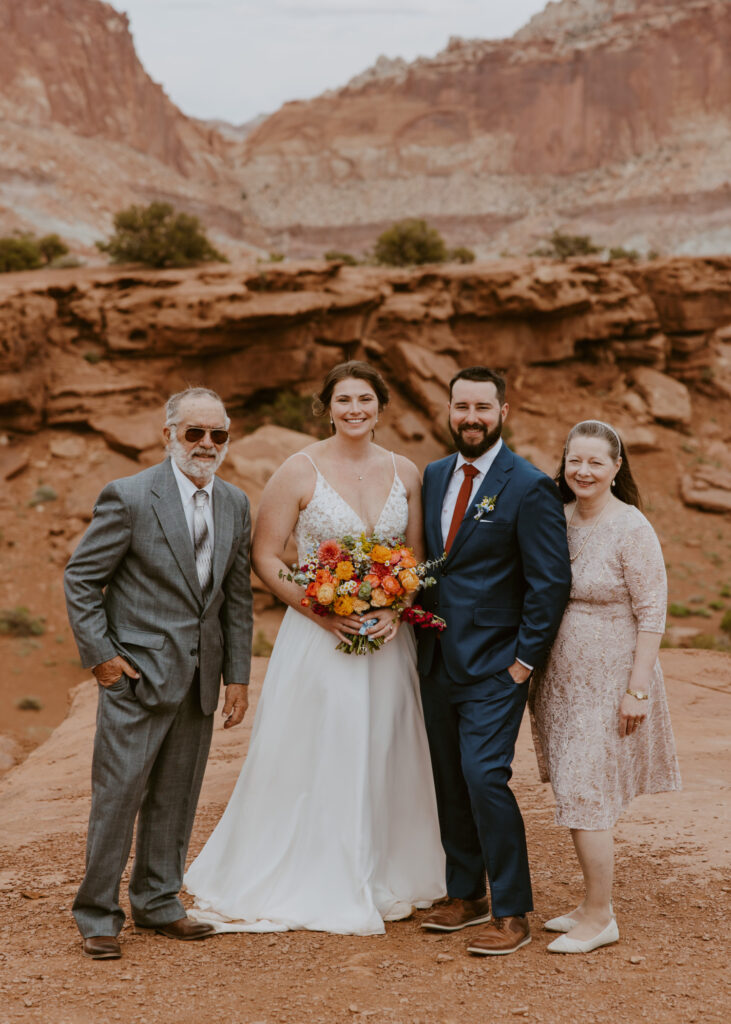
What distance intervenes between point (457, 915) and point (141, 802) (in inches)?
61.7

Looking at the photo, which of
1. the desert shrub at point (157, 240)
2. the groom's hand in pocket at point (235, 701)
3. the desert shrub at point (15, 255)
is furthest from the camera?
the desert shrub at point (15, 255)

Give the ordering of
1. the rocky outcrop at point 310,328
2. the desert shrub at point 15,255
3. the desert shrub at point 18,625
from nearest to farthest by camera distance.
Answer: the desert shrub at point 18,625
the rocky outcrop at point 310,328
the desert shrub at point 15,255

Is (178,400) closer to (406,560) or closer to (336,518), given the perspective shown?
(336,518)

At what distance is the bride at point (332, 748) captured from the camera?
468cm

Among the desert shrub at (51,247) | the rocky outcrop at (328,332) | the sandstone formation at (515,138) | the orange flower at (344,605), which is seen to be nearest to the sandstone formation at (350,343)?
the rocky outcrop at (328,332)

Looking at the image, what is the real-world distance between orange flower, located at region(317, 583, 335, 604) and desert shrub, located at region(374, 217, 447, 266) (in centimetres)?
2546

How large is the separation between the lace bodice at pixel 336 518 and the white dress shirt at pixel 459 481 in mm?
292

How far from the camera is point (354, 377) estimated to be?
185 inches

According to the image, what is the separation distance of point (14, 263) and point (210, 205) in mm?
51580

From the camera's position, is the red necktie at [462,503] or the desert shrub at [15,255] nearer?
the red necktie at [462,503]

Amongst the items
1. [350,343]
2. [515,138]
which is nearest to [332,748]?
[350,343]

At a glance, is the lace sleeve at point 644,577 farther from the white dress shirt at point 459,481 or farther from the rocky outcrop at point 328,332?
the rocky outcrop at point 328,332

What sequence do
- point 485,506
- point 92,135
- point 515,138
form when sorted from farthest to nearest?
point 515,138, point 92,135, point 485,506

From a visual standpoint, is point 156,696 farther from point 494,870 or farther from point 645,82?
point 645,82
